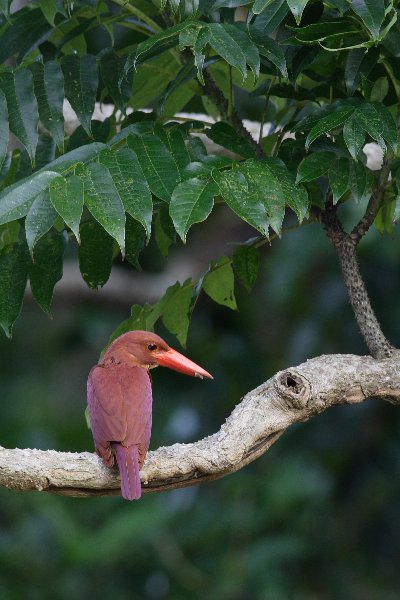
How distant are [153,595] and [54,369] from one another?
2305mm

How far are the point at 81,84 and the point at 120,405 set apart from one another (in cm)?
91

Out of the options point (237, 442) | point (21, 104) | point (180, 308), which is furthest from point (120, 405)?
point (21, 104)

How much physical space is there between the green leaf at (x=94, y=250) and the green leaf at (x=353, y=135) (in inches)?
30.2

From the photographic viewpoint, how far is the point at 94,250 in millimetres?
3236

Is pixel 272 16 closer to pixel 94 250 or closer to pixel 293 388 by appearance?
pixel 94 250

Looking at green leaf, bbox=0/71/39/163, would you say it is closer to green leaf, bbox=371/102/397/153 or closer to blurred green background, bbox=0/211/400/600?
green leaf, bbox=371/102/397/153

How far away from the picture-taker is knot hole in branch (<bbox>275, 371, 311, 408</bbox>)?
2.87 metres

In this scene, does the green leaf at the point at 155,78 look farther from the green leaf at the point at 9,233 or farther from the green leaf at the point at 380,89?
the green leaf at the point at 380,89

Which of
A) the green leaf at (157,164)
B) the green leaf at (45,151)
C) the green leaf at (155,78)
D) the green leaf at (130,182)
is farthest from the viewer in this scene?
the green leaf at (155,78)

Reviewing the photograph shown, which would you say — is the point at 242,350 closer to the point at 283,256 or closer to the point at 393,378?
the point at 283,256

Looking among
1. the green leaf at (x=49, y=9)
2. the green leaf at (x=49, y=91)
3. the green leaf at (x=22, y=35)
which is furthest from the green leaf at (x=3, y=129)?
the green leaf at (x=22, y=35)

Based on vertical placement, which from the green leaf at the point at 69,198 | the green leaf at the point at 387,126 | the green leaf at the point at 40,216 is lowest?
the green leaf at the point at 40,216

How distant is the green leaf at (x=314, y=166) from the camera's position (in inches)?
113

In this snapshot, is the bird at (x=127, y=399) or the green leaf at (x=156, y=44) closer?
the green leaf at (x=156, y=44)
